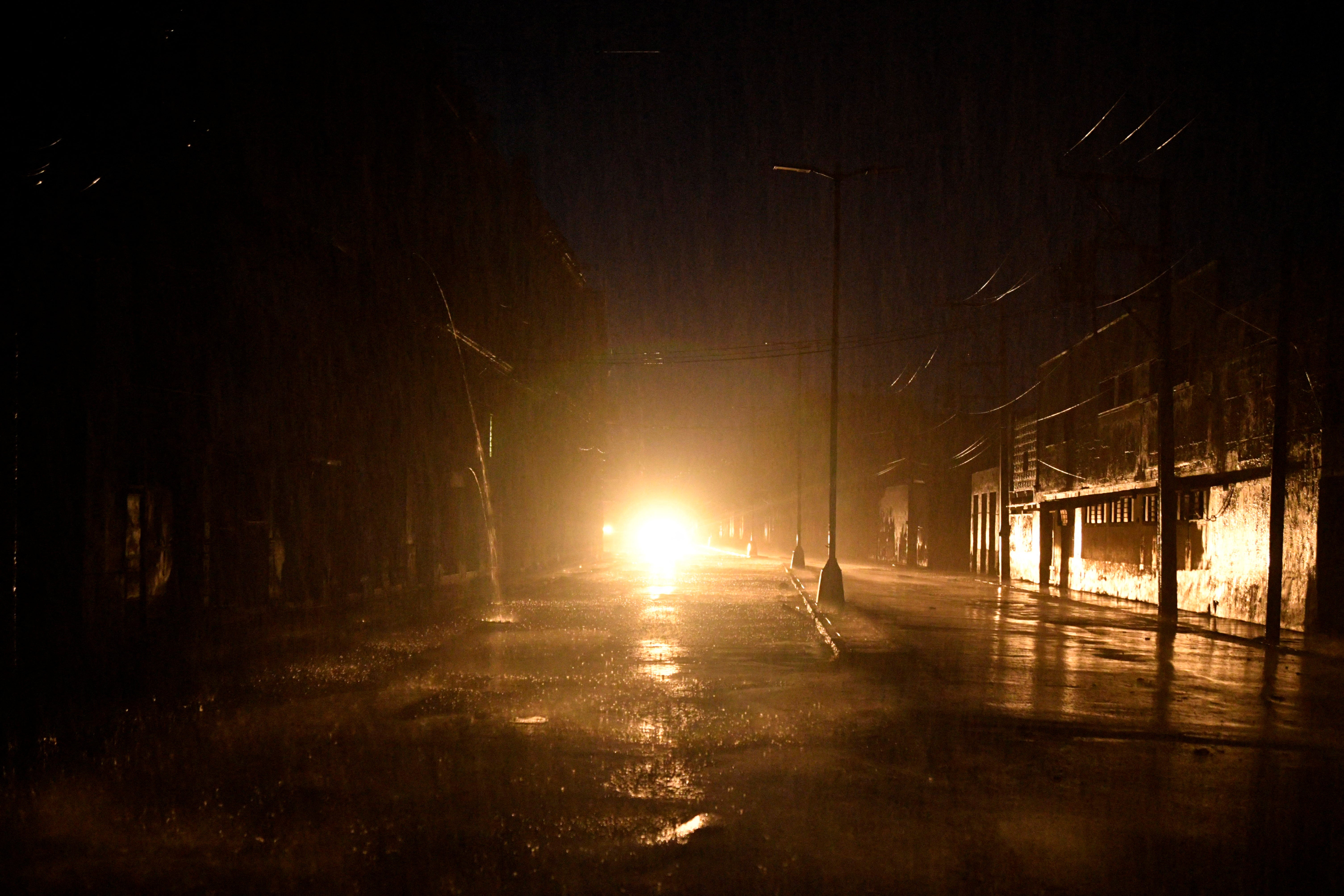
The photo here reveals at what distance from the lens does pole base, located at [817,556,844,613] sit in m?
24.5

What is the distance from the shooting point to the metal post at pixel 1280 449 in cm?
1723

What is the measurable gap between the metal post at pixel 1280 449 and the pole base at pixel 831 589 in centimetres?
876

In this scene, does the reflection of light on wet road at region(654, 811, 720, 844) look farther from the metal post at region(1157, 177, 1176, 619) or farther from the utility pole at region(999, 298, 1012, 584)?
the utility pole at region(999, 298, 1012, 584)

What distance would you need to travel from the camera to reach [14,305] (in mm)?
13531

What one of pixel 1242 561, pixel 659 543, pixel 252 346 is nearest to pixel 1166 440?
pixel 1242 561

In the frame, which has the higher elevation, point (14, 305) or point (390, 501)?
point (14, 305)

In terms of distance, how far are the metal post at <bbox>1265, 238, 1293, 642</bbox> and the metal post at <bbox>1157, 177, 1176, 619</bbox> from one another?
3.99 m

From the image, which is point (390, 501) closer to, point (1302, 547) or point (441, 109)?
point (441, 109)

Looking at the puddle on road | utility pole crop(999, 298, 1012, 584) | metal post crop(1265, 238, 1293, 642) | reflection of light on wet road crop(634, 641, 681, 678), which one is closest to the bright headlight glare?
utility pole crop(999, 298, 1012, 584)

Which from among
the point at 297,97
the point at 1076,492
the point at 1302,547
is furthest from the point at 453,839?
the point at 1076,492

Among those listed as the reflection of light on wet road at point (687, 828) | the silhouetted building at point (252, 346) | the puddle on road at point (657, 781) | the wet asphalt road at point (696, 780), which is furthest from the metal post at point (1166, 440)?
the reflection of light on wet road at point (687, 828)

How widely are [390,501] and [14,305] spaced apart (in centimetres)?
1664

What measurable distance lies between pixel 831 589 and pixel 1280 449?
986 cm

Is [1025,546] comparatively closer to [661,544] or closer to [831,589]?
[831,589]
